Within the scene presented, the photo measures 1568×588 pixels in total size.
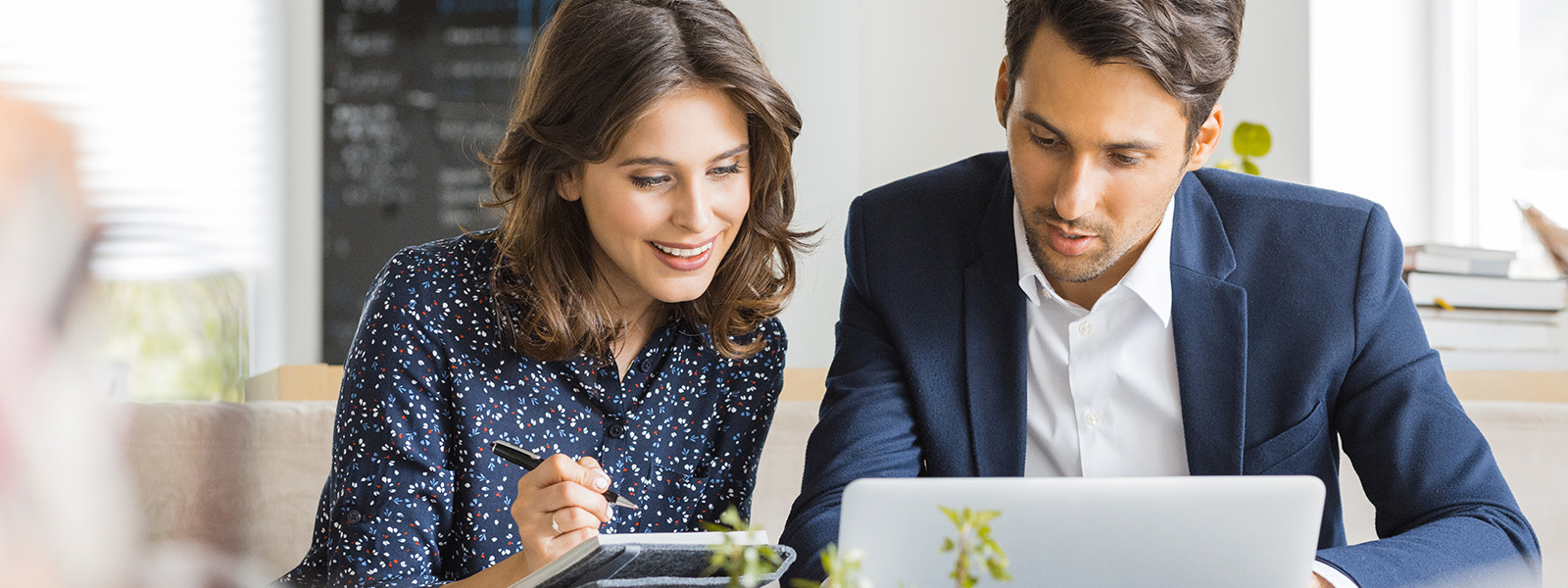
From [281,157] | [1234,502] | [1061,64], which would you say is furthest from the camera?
[281,157]

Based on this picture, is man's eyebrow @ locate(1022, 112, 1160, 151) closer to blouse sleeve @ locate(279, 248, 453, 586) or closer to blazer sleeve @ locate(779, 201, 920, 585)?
blazer sleeve @ locate(779, 201, 920, 585)

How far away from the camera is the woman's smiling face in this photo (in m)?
1.38

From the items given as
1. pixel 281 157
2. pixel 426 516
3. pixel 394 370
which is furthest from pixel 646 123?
pixel 281 157

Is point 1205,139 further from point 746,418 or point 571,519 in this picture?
point 571,519

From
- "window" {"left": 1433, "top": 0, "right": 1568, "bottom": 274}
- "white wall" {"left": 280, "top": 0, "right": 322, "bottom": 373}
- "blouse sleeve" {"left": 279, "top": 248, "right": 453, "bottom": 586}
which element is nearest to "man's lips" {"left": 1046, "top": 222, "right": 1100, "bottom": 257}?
"blouse sleeve" {"left": 279, "top": 248, "right": 453, "bottom": 586}

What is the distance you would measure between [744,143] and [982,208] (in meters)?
0.31

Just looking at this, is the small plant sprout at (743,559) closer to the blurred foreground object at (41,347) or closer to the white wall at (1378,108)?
the blurred foreground object at (41,347)

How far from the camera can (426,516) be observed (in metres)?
1.33

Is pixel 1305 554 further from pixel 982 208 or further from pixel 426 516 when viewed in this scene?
pixel 426 516

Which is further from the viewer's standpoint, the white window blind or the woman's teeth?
the white window blind

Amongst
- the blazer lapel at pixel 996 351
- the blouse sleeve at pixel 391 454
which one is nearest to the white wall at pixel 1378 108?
the blazer lapel at pixel 996 351

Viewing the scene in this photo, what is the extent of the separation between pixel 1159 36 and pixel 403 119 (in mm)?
2299

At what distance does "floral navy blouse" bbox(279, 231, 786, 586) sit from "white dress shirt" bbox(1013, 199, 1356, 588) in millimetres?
389

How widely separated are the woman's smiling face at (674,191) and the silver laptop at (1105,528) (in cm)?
62
